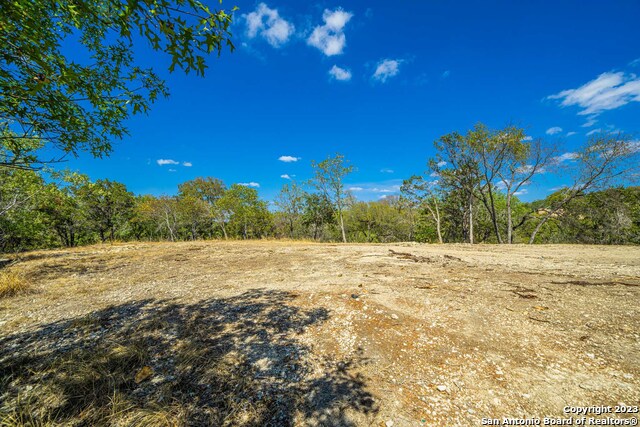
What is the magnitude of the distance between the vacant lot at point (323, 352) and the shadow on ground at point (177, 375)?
0.02 meters

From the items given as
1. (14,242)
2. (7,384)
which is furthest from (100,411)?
(14,242)

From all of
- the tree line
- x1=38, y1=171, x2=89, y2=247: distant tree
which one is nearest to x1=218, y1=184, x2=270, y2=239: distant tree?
the tree line

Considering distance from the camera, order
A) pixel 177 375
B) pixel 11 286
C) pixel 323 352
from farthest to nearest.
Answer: pixel 11 286 < pixel 323 352 < pixel 177 375

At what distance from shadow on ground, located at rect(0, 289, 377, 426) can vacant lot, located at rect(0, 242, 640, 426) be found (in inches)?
0.6

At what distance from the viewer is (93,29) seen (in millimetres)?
3322

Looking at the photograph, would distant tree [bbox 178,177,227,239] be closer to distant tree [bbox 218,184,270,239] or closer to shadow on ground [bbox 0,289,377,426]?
distant tree [bbox 218,184,270,239]

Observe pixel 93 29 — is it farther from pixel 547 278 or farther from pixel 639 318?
pixel 547 278

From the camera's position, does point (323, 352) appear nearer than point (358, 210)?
Yes

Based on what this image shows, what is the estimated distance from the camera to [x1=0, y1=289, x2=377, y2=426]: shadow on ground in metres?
2.06

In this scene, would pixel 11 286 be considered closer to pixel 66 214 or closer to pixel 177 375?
pixel 177 375

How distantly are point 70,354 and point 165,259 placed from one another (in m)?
7.38

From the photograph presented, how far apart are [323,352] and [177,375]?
5.51 ft

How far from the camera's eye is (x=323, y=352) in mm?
2943

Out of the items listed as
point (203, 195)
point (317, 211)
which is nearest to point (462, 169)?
point (317, 211)
